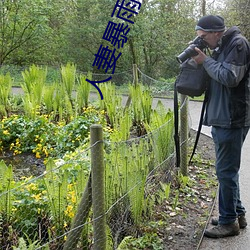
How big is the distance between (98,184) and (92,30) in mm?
13143

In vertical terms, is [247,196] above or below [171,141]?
below

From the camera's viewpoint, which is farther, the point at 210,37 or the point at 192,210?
the point at 192,210

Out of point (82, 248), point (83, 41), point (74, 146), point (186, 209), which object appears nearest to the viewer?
→ point (82, 248)

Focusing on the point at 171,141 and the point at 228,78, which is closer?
the point at 228,78

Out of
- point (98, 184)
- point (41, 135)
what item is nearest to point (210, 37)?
point (98, 184)

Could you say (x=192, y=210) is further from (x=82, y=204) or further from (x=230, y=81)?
(x=82, y=204)

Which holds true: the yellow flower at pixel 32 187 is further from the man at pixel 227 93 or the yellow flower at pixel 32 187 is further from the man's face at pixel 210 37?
the man's face at pixel 210 37

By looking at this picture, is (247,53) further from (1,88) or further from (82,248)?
(1,88)

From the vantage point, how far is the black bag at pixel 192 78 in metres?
3.21

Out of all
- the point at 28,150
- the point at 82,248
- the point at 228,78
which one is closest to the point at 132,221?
the point at 82,248

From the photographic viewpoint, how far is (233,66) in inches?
114

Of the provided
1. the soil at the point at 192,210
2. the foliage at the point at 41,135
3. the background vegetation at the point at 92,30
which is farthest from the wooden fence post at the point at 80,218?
the background vegetation at the point at 92,30

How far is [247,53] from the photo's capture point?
300 cm

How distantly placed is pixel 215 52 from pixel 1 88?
15.3 ft
